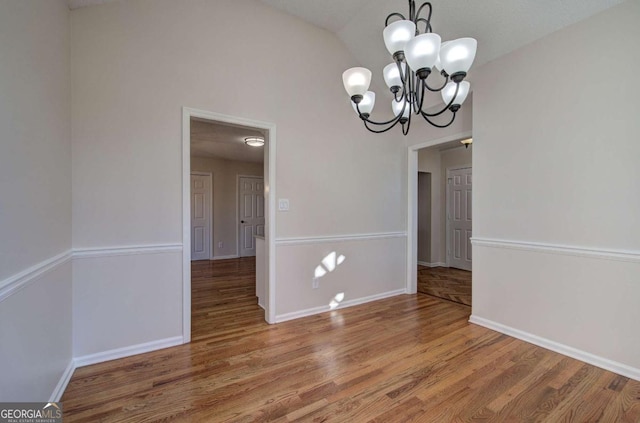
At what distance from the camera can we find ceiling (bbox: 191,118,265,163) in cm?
402

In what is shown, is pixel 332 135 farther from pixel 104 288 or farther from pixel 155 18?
pixel 104 288

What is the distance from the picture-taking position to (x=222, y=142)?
4949 mm

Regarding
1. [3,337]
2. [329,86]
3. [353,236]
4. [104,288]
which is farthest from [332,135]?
[3,337]

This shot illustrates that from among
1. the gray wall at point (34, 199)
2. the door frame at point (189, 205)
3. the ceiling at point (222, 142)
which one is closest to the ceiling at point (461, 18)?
the gray wall at point (34, 199)

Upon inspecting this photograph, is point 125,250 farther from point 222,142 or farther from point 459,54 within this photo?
point 222,142

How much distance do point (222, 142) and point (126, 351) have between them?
3636 mm

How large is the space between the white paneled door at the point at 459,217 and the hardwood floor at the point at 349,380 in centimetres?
290

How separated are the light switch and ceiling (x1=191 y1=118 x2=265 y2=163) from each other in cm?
92

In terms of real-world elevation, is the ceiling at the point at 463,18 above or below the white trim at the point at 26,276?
above

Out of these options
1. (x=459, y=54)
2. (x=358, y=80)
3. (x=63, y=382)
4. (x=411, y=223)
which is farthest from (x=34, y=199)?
(x=411, y=223)

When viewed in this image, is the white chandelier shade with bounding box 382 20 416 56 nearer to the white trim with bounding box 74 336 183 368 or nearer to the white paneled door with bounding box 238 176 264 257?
the white trim with bounding box 74 336 183 368

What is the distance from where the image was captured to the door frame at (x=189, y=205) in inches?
94.0

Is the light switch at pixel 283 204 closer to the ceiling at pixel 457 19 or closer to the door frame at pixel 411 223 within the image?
the ceiling at pixel 457 19

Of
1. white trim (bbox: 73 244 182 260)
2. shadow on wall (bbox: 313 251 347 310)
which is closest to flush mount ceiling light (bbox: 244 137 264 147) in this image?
shadow on wall (bbox: 313 251 347 310)
